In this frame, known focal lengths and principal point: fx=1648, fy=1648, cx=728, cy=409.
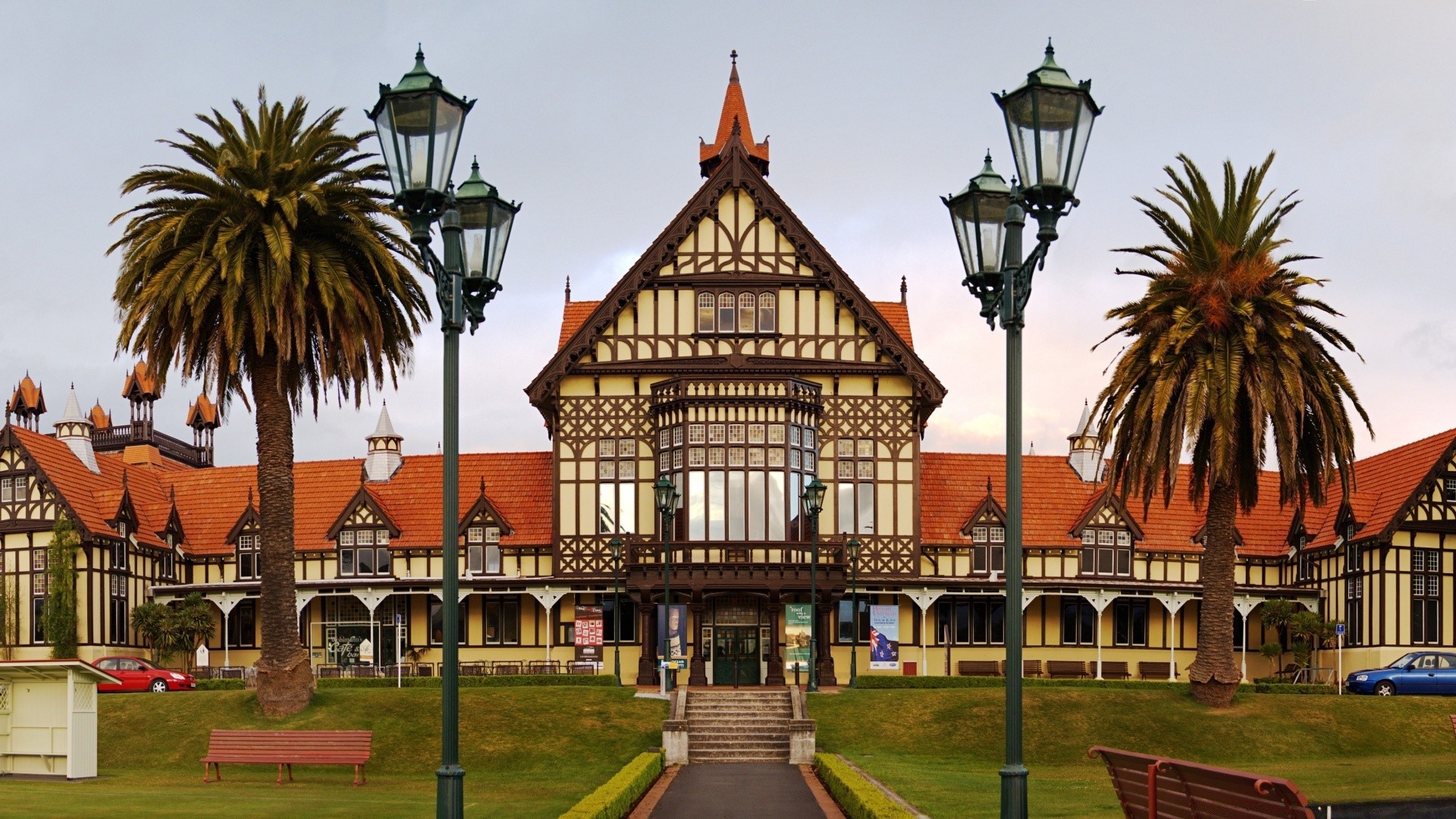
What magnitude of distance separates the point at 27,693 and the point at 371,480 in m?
32.3

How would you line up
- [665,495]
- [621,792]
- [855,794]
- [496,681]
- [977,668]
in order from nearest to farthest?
[855,794] → [621,792] → [665,495] → [496,681] → [977,668]

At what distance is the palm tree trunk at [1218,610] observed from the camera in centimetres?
4475

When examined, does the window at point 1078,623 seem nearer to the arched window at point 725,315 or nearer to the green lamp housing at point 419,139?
the arched window at point 725,315

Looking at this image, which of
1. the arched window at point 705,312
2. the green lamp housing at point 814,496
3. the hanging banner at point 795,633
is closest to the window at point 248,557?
the arched window at point 705,312

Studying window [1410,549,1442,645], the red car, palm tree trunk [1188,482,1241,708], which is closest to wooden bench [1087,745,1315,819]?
palm tree trunk [1188,482,1241,708]

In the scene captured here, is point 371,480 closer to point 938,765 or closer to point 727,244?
point 727,244

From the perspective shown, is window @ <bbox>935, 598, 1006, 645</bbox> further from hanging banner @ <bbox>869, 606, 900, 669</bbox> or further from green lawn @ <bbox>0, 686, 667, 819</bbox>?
green lawn @ <bbox>0, 686, 667, 819</bbox>

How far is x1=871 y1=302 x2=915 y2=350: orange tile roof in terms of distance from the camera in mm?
60719

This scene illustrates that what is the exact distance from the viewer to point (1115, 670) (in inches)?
2363

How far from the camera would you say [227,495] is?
6556 cm

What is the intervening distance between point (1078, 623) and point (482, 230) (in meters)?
46.5

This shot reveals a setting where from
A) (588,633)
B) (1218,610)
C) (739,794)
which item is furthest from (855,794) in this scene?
(588,633)

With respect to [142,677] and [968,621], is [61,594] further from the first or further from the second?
[968,621]

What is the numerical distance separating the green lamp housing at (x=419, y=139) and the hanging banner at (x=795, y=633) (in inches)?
1553
